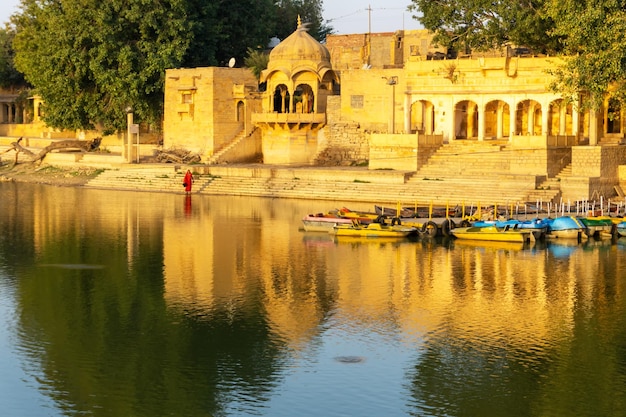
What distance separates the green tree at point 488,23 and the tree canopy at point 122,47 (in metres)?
9.31

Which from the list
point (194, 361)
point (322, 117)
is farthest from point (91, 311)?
point (322, 117)

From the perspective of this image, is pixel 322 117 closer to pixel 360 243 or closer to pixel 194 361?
pixel 360 243

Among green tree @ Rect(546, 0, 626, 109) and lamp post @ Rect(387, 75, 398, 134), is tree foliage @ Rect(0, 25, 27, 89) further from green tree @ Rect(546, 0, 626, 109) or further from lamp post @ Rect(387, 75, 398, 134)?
green tree @ Rect(546, 0, 626, 109)

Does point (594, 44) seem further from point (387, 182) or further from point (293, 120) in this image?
point (293, 120)

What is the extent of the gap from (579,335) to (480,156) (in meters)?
14.7

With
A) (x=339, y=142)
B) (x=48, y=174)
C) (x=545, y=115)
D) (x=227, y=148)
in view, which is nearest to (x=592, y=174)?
(x=545, y=115)

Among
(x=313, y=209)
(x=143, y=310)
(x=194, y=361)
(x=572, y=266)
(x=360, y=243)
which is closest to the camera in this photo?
(x=194, y=361)

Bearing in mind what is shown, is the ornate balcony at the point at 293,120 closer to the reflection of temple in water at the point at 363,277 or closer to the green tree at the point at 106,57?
the green tree at the point at 106,57

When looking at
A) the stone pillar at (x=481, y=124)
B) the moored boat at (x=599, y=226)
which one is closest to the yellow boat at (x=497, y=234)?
the moored boat at (x=599, y=226)

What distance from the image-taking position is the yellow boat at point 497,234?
75.9ft

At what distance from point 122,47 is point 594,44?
688 inches

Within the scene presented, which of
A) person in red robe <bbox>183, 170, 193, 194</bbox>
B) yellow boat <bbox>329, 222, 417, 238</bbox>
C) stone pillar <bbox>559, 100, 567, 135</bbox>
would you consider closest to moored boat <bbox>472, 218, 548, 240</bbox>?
yellow boat <bbox>329, 222, 417, 238</bbox>

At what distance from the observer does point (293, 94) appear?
3584 centimetres

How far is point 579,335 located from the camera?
15.7m
